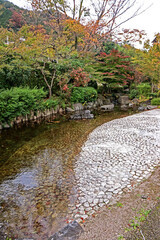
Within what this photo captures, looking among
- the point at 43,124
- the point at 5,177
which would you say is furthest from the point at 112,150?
the point at 43,124

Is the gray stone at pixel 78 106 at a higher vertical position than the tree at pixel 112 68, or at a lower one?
lower

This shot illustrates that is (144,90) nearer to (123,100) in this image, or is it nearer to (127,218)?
(123,100)

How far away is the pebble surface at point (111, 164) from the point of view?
10.4ft

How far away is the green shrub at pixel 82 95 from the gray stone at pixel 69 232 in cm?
1089

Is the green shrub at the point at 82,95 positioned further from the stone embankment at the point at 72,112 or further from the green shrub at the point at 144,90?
the green shrub at the point at 144,90

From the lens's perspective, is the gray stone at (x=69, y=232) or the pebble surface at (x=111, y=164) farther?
the pebble surface at (x=111, y=164)

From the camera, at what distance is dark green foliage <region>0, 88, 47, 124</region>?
766 cm

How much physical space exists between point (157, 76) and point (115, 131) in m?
10.1

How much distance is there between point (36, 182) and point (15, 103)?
200 inches

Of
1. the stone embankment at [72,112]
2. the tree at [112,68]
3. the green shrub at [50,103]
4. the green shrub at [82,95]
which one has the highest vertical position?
the tree at [112,68]

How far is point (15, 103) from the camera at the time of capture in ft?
26.2

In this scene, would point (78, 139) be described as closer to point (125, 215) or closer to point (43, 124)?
point (43, 124)

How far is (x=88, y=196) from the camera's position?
Answer: 3.23 meters

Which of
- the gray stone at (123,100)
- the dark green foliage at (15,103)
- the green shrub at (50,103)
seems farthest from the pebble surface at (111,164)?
the gray stone at (123,100)
